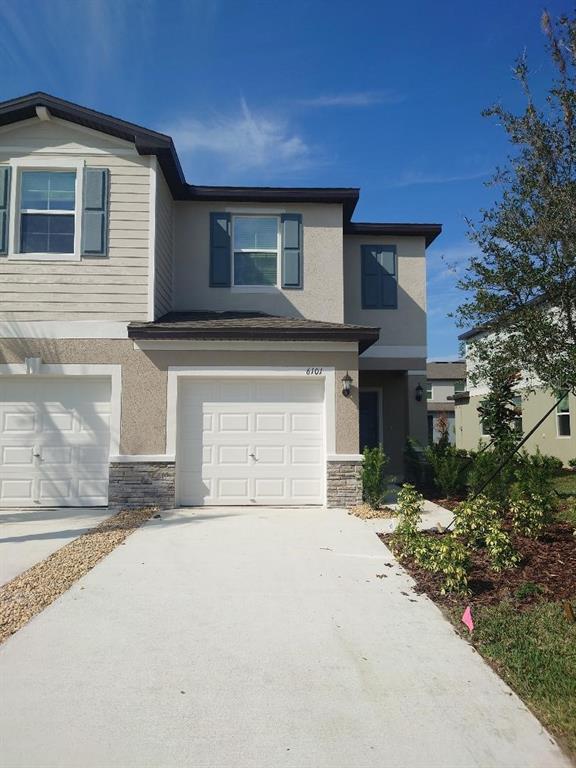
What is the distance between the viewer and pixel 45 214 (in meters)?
9.79

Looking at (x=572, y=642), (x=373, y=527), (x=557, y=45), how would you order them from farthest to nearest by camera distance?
1. (x=373, y=527)
2. (x=557, y=45)
3. (x=572, y=642)

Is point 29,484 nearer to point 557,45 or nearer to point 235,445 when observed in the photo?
point 235,445

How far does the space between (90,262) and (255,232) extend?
3557mm

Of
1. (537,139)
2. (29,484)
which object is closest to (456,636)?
(537,139)

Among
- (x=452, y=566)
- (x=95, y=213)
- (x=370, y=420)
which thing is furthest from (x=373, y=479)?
(x=95, y=213)

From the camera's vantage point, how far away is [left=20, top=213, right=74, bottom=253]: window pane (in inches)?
384

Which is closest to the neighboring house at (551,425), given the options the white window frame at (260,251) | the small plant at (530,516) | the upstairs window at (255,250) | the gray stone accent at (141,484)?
the white window frame at (260,251)

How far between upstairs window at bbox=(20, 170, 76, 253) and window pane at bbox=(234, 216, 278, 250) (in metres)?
3.32

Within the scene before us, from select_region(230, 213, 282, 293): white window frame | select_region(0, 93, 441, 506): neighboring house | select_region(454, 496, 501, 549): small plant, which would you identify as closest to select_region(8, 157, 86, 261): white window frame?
select_region(0, 93, 441, 506): neighboring house

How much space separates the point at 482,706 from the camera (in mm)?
3318

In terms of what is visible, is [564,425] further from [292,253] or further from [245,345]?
[245,345]

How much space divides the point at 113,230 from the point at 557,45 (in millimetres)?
7312

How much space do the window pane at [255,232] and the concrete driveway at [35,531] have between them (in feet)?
20.0

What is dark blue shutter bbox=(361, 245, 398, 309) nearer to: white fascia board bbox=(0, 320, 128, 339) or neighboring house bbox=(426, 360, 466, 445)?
white fascia board bbox=(0, 320, 128, 339)
